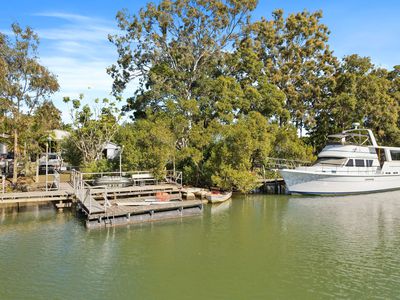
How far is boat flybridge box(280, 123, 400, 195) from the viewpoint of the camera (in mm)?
35625

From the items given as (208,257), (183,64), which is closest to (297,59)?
(183,64)

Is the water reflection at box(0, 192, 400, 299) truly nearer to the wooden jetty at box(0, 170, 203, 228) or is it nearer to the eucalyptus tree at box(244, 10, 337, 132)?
the wooden jetty at box(0, 170, 203, 228)

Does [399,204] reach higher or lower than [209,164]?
lower

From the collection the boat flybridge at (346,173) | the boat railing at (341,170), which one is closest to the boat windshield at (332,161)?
the boat flybridge at (346,173)

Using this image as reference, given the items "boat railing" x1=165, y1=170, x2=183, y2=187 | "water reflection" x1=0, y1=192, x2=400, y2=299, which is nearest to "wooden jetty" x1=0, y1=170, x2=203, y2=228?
"boat railing" x1=165, y1=170, x2=183, y2=187

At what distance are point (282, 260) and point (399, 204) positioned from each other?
1982 centimetres

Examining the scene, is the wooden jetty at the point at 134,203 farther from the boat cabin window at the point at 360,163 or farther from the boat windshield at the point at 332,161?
the boat cabin window at the point at 360,163

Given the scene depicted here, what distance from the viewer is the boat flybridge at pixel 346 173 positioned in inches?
→ 1403

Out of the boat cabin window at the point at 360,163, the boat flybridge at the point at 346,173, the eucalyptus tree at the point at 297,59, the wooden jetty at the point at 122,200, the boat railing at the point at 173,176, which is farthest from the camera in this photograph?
the eucalyptus tree at the point at 297,59

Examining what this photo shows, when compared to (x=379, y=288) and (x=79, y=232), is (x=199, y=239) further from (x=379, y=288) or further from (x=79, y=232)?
(x=379, y=288)

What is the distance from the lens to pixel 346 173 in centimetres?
3650

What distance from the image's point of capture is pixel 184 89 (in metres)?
41.8

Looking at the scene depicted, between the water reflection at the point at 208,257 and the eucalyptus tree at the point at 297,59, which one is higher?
the eucalyptus tree at the point at 297,59

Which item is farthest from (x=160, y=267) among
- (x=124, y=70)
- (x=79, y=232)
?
Answer: (x=124, y=70)
